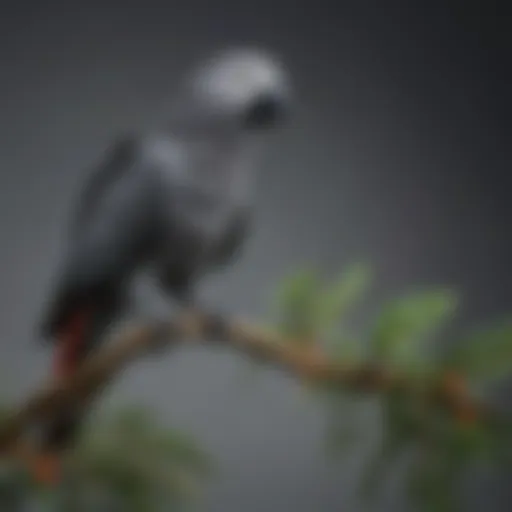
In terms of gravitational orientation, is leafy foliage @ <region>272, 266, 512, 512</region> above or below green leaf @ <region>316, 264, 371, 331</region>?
below

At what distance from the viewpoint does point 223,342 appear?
1.09m

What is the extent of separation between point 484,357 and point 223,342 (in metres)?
0.29

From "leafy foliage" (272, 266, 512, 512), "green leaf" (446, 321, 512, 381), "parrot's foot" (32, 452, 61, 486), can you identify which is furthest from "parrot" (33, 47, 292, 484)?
"green leaf" (446, 321, 512, 381)

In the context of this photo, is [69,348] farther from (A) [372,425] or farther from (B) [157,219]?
(A) [372,425]

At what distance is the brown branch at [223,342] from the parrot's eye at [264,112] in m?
0.22

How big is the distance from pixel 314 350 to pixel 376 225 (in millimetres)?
180

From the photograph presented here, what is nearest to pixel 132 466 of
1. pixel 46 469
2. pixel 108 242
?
pixel 46 469

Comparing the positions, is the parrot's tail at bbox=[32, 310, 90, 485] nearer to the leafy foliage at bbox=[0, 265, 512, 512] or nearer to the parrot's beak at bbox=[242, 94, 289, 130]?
the leafy foliage at bbox=[0, 265, 512, 512]

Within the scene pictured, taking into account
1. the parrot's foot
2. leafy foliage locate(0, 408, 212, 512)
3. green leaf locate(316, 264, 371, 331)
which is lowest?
the parrot's foot

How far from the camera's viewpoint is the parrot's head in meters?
1.09

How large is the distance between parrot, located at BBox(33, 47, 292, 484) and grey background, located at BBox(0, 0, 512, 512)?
24mm

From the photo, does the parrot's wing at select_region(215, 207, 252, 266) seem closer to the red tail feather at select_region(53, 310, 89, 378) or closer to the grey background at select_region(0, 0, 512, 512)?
the grey background at select_region(0, 0, 512, 512)

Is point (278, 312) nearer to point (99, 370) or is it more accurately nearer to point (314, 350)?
point (314, 350)

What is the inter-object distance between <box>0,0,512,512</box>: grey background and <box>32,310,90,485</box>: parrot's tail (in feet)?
0.07
